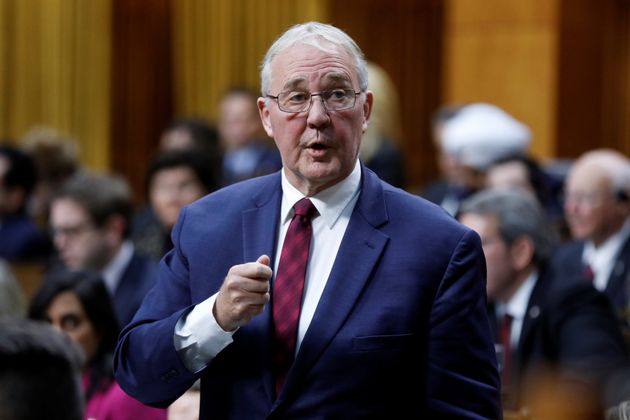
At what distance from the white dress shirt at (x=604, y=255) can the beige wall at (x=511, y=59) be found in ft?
7.93

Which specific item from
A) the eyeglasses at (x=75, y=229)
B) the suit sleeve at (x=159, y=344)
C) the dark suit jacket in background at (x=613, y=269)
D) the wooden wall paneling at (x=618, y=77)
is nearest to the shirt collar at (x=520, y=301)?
the dark suit jacket in background at (x=613, y=269)

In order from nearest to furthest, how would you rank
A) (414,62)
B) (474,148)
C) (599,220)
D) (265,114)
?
(265,114) < (599,220) < (474,148) < (414,62)

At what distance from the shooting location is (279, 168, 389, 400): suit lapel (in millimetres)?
2719

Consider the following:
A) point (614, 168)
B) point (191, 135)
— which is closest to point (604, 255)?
point (614, 168)

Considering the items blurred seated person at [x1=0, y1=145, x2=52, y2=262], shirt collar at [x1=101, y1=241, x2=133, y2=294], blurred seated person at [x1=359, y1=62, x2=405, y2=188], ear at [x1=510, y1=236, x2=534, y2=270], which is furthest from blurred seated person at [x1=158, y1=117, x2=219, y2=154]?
ear at [x1=510, y1=236, x2=534, y2=270]

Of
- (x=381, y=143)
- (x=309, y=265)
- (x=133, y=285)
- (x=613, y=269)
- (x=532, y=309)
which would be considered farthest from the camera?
(x=381, y=143)

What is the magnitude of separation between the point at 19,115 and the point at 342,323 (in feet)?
25.6

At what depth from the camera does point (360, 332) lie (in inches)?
107

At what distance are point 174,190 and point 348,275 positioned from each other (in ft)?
13.0

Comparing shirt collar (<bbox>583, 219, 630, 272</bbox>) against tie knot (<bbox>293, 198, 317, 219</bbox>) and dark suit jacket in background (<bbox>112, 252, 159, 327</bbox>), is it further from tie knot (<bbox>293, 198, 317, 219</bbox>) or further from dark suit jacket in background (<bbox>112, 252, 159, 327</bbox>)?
tie knot (<bbox>293, 198, 317, 219</bbox>)

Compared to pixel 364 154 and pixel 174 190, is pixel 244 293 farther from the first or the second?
pixel 364 154

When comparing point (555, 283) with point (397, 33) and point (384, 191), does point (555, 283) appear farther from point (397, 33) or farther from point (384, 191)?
point (397, 33)

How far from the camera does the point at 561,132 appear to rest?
915 cm

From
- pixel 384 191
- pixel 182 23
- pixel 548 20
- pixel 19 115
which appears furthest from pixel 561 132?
pixel 384 191
